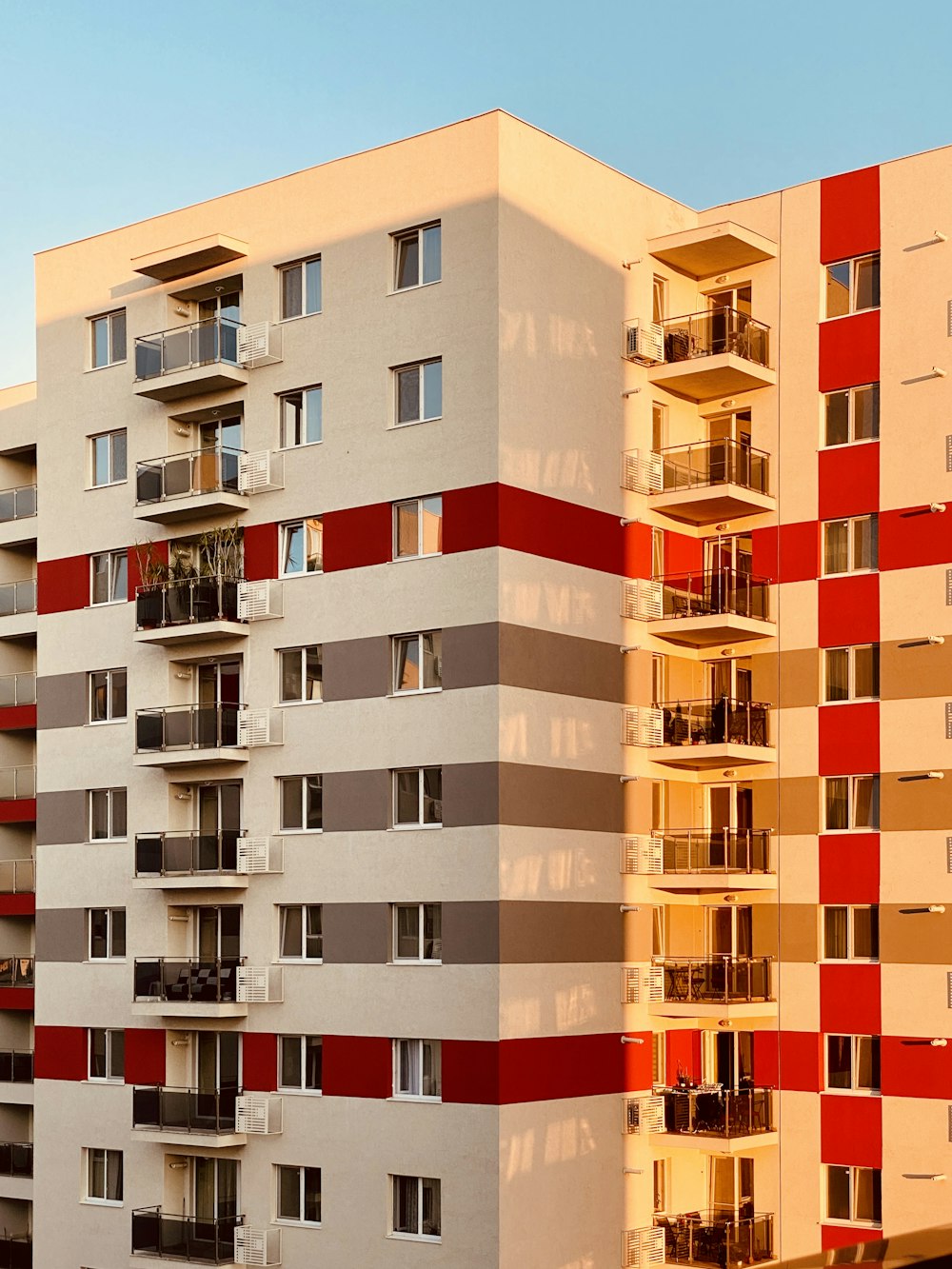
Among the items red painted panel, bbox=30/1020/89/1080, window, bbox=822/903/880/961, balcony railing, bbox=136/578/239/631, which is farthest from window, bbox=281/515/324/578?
window, bbox=822/903/880/961

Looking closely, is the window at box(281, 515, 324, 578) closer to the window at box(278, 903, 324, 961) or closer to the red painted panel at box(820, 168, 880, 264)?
the window at box(278, 903, 324, 961)

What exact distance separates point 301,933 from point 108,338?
14128mm

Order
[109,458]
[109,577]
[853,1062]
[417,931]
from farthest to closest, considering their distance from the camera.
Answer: [109,458]
[109,577]
[853,1062]
[417,931]

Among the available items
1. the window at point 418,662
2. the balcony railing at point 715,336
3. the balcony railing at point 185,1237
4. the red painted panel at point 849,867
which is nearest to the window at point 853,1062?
the red painted panel at point 849,867

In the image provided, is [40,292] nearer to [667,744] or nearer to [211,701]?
[211,701]

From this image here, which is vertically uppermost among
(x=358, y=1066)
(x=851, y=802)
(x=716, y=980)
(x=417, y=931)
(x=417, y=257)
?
(x=417, y=257)

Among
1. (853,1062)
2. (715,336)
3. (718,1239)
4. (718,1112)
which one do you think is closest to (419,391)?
(715,336)

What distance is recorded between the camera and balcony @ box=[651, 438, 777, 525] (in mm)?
34031

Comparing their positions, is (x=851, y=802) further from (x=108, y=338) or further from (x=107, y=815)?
(x=108, y=338)

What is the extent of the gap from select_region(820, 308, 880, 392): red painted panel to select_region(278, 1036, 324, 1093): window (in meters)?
16.6

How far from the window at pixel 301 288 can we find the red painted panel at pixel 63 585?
7323mm

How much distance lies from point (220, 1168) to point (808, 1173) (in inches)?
451

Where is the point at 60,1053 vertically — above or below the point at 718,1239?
above

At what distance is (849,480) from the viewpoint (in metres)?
33.8
